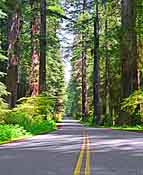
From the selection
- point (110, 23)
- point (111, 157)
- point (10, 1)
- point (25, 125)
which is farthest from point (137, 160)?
point (110, 23)

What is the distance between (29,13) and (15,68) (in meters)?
10.7

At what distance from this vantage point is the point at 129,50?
127 feet

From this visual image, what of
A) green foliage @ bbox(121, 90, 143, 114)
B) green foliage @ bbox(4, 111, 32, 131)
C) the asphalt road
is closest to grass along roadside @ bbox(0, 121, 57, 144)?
green foliage @ bbox(4, 111, 32, 131)

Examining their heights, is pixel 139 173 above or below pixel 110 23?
below

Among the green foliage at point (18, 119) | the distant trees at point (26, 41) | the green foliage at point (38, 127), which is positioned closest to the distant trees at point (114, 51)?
the distant trees at point (26, 41)

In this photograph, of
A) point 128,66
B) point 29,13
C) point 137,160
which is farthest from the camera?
point 29,13

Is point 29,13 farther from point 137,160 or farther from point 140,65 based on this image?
point 137,160

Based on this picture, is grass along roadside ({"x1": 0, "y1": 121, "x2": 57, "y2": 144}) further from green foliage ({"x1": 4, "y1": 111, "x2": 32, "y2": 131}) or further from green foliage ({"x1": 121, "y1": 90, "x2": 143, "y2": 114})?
green foliage ({"x1": 121, "y1": 90, "x2": 143, "y2": 114})

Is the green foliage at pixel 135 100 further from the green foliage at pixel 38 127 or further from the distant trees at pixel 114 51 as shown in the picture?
the green foliage at pixel 38 127

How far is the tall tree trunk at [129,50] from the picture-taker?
38.7m

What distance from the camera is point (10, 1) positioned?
101ft

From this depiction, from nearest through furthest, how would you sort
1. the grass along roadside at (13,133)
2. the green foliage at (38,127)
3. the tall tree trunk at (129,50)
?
the grass along roadside at (13,133) → the green foliage at (38,127) → the tall tree trunk at (129,50)

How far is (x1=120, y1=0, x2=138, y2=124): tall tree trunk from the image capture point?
38688 mm

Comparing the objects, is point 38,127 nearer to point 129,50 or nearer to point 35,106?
point 35,106
